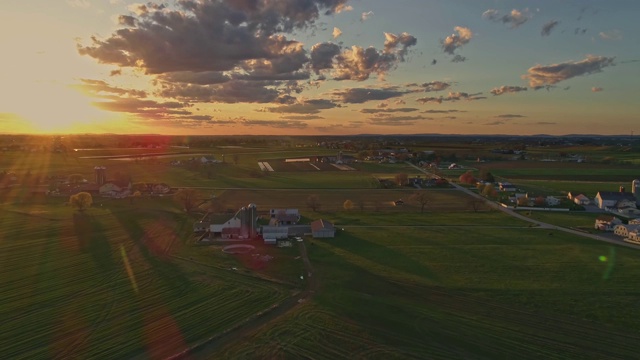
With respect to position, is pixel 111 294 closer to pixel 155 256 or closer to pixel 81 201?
pixel 155 256

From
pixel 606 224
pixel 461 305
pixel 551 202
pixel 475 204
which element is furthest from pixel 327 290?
pixel 551 202

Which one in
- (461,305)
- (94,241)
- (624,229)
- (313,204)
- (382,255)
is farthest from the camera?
(313,204)

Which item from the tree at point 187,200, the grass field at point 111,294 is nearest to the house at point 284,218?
the grass field at point 111,294

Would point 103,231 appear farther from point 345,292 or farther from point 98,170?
point 98,170

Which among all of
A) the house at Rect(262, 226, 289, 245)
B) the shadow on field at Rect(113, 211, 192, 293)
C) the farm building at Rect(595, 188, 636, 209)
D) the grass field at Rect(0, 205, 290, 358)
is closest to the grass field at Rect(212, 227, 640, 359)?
the grass field at Rect(0, 205, 290, 358)

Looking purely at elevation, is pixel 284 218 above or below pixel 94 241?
above

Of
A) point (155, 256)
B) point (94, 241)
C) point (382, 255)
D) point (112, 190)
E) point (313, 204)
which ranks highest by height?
point (112, 190)

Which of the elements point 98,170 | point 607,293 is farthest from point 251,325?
point 98,170
